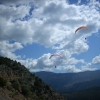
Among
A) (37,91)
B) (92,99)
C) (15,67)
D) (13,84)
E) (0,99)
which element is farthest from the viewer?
(92,99)

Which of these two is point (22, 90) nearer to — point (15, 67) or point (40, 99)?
point (40, 99)

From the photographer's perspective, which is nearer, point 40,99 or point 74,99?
point 40,99

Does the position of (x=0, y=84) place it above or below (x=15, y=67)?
below

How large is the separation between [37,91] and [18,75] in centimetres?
867

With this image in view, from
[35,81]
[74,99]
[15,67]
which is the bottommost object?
[74,99]

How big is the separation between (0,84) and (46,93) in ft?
94.4

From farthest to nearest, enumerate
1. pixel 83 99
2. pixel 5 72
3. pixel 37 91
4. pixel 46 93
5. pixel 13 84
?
pixel 83 99, pixel 46 93, pixel 37 91, pixel 5 72, pixel 13 84

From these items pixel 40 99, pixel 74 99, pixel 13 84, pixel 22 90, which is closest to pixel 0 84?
pixel 13 84

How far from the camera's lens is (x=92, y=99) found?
16188cm

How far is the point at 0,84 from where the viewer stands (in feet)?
141

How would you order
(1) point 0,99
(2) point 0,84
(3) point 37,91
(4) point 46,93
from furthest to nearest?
(4) point 46,93
(3) point 37,91
(2) point 0,84
(1) point 0,99

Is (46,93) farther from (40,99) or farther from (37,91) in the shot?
(40,99)

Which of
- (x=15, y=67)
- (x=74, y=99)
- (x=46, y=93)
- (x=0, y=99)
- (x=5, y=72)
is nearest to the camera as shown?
(x=0, y=99)

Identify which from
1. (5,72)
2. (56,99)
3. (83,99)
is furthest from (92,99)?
(5,72)
